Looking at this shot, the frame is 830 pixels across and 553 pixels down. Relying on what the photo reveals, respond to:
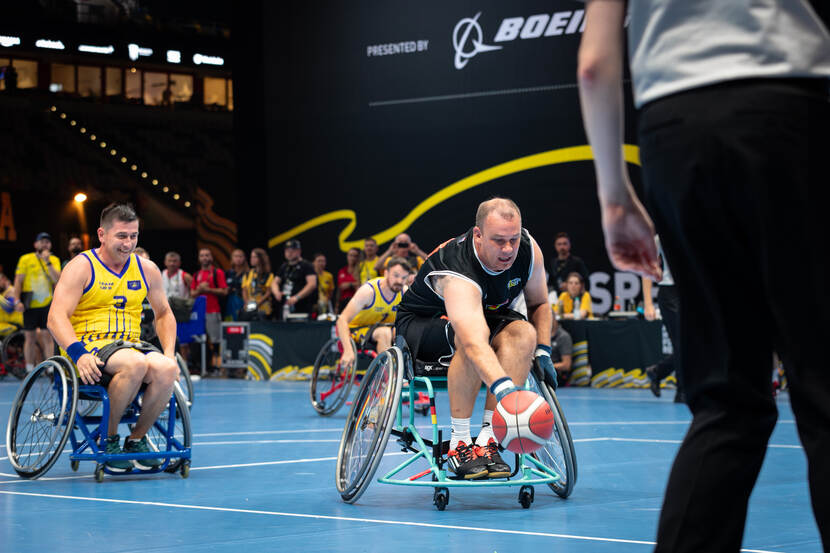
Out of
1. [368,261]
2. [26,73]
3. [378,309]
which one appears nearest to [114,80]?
[26,73]

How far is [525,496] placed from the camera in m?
4.48

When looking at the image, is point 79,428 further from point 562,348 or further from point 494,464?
point 562,348

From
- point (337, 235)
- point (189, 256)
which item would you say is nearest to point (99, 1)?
point (189, 256)

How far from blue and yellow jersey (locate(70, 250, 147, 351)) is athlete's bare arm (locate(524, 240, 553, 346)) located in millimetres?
2027

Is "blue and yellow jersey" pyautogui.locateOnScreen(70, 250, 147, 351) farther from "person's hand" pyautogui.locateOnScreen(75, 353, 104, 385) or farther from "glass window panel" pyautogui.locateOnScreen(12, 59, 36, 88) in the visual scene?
"glass window panel" pyautogui.locateOnScreen(12, 59, 36, 88)

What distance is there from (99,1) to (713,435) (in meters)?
30.0

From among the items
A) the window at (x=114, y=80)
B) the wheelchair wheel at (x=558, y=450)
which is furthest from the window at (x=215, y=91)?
the wheelchair wheel at (x=558, y=450)

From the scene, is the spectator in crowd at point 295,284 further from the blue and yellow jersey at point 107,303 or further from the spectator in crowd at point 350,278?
the blue and yellow jersey at point 107,303

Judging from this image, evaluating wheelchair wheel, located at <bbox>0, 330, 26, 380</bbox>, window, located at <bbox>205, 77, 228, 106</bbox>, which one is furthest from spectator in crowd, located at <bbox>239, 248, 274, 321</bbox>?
window, located at <bbox>205, 77, 228, 106</bbox>

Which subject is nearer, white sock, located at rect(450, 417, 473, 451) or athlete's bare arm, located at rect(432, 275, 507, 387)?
athlete's bare arm, located at rect(432, 275, 507, 387)

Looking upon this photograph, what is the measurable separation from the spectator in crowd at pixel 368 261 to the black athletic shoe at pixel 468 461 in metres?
8.30

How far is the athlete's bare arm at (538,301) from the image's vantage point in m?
4.68

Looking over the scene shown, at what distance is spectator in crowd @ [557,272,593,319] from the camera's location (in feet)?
39.6

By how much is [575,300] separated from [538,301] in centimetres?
733
